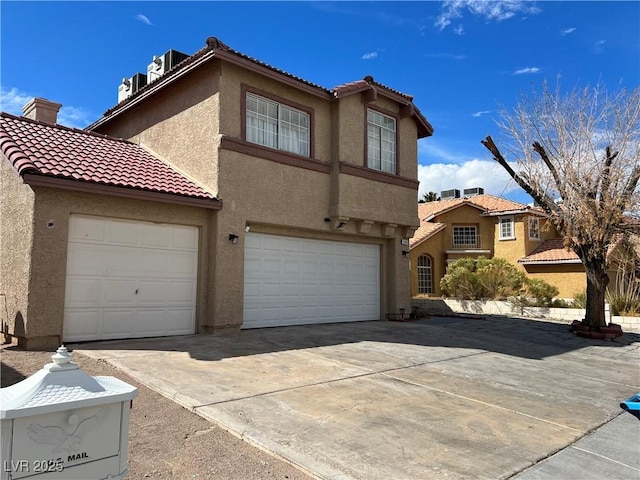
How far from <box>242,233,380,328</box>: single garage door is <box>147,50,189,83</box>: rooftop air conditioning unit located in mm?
6855

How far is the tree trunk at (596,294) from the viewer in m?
13.7

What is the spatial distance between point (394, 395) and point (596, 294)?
10421 millimetres

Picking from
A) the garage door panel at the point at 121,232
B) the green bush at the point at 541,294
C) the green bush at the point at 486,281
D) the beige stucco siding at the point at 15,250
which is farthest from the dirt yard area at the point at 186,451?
the green bush at the point at 486,281

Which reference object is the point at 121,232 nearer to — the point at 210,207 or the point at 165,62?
the point at 210,207

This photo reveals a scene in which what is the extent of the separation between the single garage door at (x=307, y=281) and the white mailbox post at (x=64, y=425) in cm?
908

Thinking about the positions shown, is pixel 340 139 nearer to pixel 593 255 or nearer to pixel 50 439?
pixel 593 255

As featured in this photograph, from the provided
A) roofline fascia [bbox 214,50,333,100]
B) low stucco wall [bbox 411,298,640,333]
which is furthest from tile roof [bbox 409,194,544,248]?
roofline fascia [bbox 214,50,333,100]

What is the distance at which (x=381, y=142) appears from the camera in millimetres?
14750

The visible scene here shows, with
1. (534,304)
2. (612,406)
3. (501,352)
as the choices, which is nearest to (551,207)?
(501,352)

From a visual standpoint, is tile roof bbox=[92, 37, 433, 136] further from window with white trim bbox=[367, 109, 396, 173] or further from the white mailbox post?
the white mailbox post

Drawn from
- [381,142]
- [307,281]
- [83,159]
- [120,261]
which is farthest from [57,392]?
[381,142]

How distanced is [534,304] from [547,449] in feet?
54.9

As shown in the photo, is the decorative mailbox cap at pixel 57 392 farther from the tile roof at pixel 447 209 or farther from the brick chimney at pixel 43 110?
the tile roof at pixel 447 209

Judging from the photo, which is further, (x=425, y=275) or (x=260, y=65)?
(x=425, y=275)
